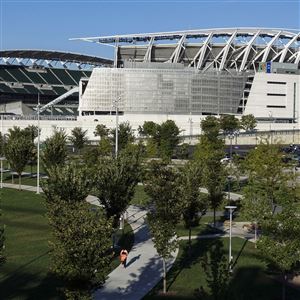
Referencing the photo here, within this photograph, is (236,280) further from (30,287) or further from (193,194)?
(30,287)

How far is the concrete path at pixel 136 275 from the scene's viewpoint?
69.9 feet

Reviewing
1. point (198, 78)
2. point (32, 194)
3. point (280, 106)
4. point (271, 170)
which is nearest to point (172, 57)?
point (198, 78)

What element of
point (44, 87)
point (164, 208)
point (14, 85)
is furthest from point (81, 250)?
point (44, 87)

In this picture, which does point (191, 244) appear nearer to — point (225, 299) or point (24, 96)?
point (225, 299)

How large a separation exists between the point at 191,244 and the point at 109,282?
844 cm

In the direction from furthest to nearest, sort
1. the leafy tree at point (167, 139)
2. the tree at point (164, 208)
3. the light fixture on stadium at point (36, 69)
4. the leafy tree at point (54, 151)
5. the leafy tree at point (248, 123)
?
the light fixture on stadium at point (36, 69) < the leafy tree at point (248, 123) < the leafy tree at point (167, 139) < the leafy tree at point (54, 151) < the tree at point (164, 208)

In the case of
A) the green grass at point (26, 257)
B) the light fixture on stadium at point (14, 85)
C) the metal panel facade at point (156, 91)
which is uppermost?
the light fixture on stadium at point (14, 85)

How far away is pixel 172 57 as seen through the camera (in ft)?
540

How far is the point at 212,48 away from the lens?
163000 mm

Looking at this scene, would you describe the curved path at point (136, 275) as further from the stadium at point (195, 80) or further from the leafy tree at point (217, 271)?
the stadium at point (195, 80)

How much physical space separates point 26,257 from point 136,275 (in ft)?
19.2

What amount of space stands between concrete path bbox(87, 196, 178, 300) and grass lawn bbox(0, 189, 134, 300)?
0.74m

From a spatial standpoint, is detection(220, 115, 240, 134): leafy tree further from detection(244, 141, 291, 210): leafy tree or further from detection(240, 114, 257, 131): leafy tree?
detection(244, 141, 291, 210): leafy tree

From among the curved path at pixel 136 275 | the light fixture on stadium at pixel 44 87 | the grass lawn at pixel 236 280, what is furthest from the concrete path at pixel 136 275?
the light fixture on stadium at pixel 44 87
